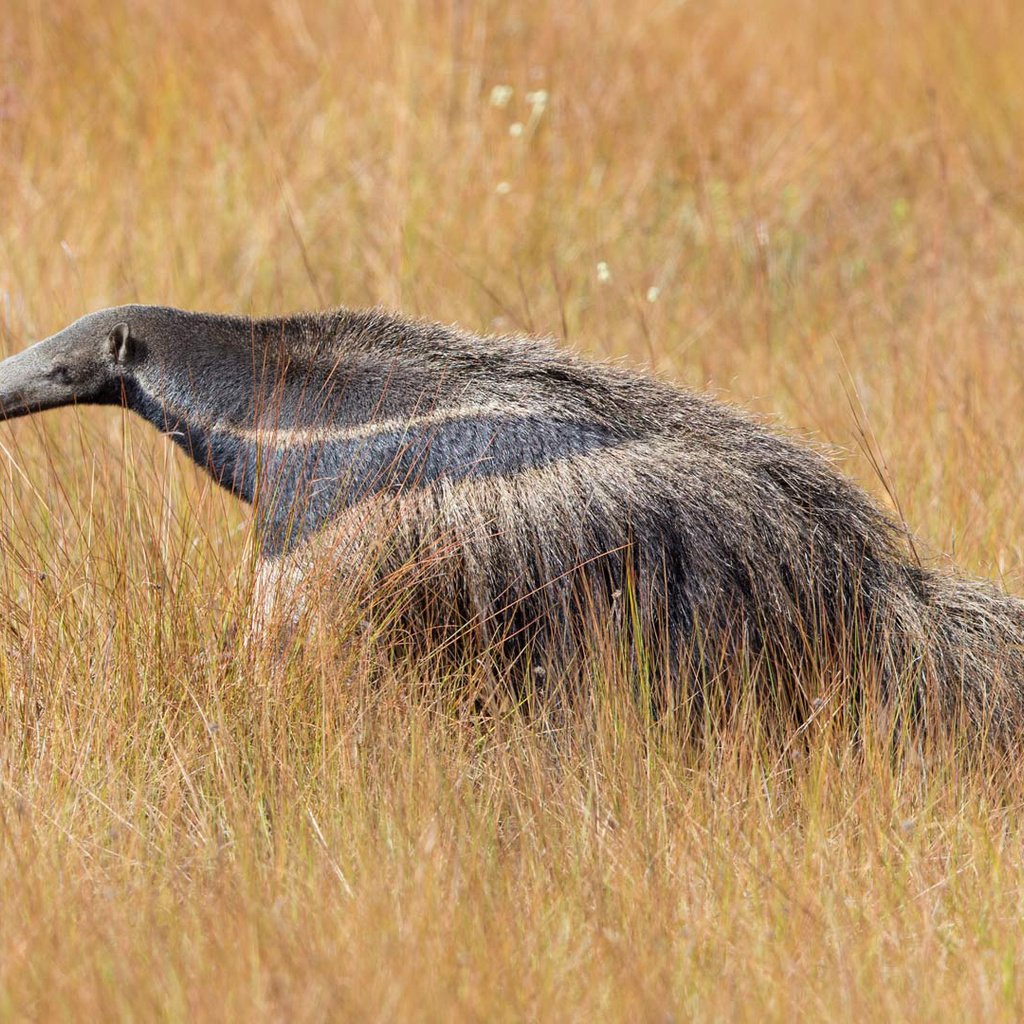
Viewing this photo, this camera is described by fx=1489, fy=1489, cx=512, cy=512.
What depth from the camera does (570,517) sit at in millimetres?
4410

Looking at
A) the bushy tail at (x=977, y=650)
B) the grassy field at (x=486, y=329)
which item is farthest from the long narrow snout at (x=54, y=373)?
the bushy tail at (x=977, y=650)

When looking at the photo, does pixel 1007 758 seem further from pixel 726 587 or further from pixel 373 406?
pixel 373 406

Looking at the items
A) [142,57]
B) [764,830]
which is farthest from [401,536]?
[142,57]

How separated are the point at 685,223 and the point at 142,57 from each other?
3.48 m

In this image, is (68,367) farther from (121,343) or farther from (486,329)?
(486,329)

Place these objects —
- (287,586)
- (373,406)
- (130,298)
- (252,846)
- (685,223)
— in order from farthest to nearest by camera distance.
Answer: (685,223) → (130,298) → (373,406) → (287,586) → (252,846)

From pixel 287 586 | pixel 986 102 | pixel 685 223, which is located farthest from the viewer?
pixel 986 102

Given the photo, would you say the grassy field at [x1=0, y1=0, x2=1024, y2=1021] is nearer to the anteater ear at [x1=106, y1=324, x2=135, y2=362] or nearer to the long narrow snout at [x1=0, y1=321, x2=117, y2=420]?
the long narrow snout at [x1=0, y1=321, x2=117, y2=420]

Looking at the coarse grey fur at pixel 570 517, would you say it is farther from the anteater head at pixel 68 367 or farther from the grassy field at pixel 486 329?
the grassy field at pixel 486 329

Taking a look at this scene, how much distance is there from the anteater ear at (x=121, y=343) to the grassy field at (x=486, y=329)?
40 cm

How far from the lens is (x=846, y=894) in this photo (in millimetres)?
3557

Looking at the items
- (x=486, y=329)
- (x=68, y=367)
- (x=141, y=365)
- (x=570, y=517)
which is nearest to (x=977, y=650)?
(x=570, y=517)

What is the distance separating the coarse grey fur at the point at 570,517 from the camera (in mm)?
4430

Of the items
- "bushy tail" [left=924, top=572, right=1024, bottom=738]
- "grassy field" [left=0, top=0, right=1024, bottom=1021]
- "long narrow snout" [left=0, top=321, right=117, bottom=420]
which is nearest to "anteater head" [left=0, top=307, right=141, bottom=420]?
"long narrow snout" [left=0, top=321, right=117, bottom=420]
